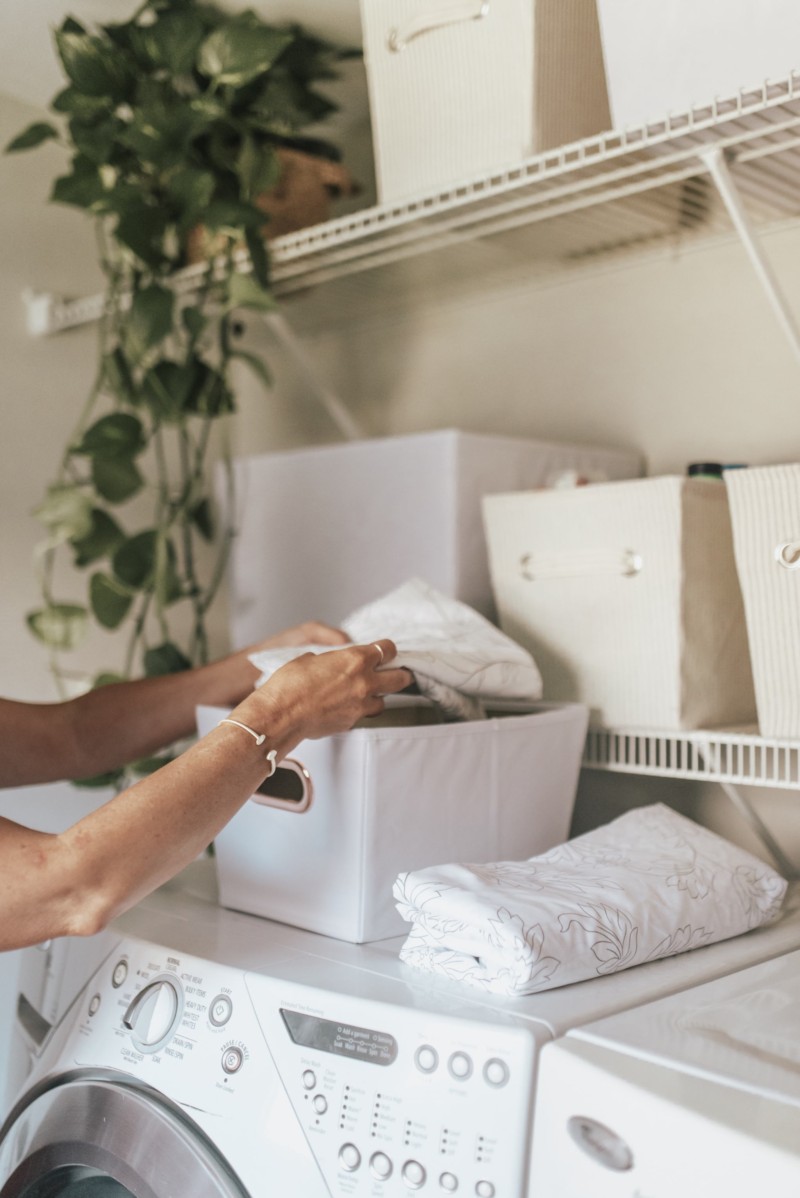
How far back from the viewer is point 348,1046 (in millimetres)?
885

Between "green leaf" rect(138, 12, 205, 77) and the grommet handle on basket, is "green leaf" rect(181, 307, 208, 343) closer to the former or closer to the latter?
"green leaf" rect(138, 12, 205, 77)

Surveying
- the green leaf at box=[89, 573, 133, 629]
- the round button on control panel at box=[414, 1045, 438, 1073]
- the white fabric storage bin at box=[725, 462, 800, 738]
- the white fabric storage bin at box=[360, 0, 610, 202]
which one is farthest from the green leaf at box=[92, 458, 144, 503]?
the round button on control panel at box=[414, 1045, 438, 1073]

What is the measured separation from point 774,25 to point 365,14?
0.57m

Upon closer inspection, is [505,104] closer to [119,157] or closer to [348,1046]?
[119,157]

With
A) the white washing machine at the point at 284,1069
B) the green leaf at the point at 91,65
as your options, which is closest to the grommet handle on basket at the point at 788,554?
the white washing machine at the point at 284,1069

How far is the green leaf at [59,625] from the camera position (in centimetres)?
170

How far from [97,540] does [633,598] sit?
86 centimetres

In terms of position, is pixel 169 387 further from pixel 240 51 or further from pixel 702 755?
pixel 702 755

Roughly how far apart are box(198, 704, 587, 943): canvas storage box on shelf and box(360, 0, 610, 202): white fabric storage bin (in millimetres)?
656

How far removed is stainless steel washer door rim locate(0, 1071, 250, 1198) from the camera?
0.94 metres

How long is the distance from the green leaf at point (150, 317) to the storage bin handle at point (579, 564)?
61 centimetres

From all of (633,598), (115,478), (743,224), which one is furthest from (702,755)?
(115,478)

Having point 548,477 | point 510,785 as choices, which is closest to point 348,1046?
point 510,785

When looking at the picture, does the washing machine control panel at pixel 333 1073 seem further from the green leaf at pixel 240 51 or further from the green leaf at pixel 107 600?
the green leaf at pixel 240 51
